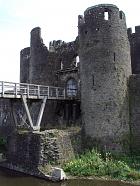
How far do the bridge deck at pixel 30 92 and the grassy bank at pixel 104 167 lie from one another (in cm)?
568

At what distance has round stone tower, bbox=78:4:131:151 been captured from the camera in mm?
25438

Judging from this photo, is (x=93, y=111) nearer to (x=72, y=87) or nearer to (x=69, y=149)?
(x=69, y=149)

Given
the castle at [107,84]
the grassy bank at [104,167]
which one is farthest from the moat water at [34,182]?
the castle at [107,84]

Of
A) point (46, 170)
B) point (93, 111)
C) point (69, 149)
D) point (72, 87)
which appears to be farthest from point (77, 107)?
point (46, 170)

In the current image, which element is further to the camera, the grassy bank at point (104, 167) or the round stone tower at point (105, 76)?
the round stone tower at point (105, 76)

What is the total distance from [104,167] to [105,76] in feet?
22.3

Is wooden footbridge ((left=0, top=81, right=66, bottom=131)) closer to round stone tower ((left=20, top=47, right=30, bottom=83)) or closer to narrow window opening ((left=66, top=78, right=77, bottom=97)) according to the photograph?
narrow window opening ((left=66, top=78, right=77, bottom=97))

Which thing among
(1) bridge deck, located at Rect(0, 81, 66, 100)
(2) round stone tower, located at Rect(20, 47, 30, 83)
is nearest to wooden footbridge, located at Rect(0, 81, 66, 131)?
(1) bridge deck, located at Rect(0, 81, 66, 100)

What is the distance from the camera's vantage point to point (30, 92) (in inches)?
1063

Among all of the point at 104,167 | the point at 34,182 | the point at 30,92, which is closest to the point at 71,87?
the point at 30,92

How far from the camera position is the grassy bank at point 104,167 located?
21280 millimetres

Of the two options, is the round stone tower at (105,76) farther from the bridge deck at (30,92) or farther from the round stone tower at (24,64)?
the round stone tower at (24,64)

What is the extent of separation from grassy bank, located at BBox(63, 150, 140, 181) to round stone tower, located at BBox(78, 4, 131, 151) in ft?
6.23

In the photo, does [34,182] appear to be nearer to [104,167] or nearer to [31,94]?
[104,167]
